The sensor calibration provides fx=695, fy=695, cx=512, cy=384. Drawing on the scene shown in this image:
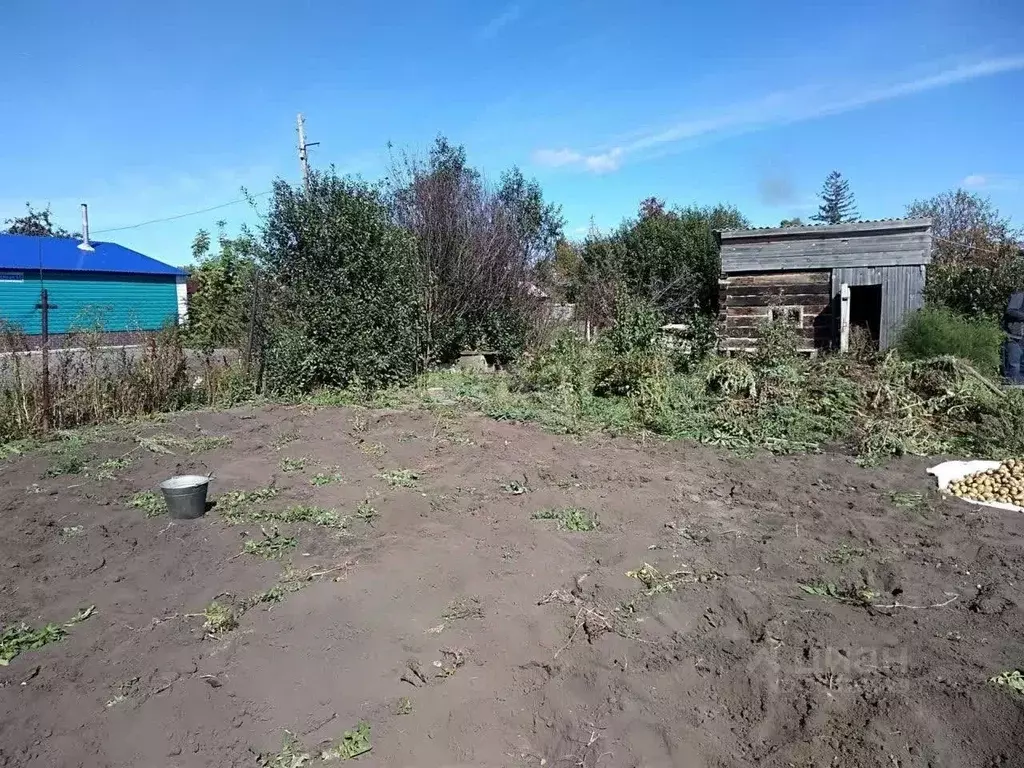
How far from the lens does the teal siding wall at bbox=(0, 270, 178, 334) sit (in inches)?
915

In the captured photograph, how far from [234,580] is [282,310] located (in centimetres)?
695

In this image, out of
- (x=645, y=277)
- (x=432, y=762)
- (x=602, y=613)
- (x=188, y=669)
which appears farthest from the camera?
(x=645, y=277)

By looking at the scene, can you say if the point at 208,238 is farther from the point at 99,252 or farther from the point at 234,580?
the point at 234,580

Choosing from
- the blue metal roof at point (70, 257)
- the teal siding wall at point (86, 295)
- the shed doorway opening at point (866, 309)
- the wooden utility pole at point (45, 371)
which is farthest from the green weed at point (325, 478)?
the blue metal roof at point (70, 257)

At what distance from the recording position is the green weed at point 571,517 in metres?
5.01

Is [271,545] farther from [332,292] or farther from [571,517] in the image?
[332,292]

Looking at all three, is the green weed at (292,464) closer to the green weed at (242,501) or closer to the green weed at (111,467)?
the green weed at (242,501)

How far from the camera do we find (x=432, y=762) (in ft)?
8.82

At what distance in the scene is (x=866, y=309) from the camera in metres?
13.2

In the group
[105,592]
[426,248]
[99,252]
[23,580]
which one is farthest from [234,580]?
[99,252]

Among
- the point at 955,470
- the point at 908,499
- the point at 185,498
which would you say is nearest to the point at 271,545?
the point at 185,498

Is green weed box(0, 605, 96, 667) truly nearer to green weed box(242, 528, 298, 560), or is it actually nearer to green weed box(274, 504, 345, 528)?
green weed box(242, 528, 298, 560)

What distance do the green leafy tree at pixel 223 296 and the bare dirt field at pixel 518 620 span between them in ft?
17.3

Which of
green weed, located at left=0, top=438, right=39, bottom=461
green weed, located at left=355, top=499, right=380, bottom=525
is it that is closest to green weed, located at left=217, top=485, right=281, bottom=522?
green weed, located at left=355, top=499, right=380, bottom=525
